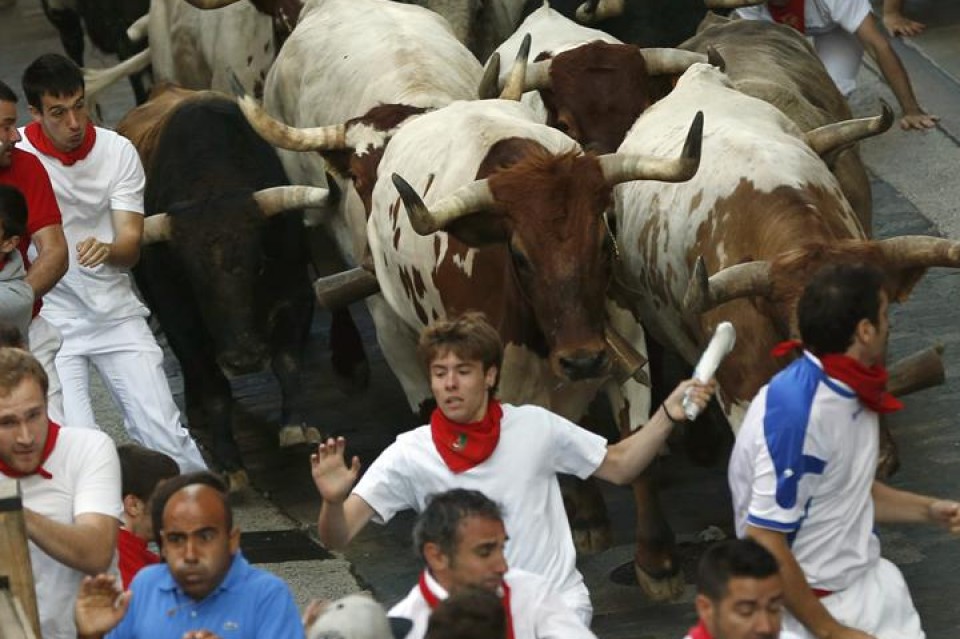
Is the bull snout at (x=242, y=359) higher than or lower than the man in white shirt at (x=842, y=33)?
higher

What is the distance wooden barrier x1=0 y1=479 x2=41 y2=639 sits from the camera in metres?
6.66

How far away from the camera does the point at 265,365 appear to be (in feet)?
38.0

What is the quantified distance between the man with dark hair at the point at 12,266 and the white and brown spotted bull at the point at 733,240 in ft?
7.66

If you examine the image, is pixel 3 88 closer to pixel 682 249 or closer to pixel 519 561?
pixel 682 249

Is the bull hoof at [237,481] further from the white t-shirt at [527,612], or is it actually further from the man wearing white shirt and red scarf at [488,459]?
the white t-shirt at [527,612]

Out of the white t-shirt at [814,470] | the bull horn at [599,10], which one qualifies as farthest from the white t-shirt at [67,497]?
the bull horn at [599,10]

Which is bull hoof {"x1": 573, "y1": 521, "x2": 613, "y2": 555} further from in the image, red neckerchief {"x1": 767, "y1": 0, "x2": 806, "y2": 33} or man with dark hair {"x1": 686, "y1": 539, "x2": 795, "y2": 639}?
red neckerchief {"x1": 767, "y1": 0, "x2": 806, "y2": 33}

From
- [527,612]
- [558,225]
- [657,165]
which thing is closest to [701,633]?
[527,612]

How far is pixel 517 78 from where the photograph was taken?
439 inches

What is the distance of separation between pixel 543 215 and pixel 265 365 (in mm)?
2703

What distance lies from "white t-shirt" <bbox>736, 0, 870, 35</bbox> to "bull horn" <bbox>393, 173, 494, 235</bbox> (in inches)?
224

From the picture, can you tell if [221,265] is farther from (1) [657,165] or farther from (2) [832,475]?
(2) [832,475]

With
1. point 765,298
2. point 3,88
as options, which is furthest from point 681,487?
point 3,88

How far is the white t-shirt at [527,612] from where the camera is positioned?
658 cm
